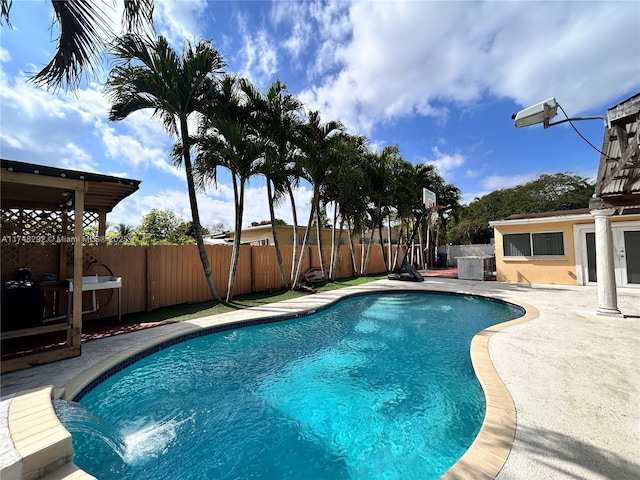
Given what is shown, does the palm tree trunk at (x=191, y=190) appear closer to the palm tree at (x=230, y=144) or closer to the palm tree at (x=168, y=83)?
the palm tree at (x=168, y=83)

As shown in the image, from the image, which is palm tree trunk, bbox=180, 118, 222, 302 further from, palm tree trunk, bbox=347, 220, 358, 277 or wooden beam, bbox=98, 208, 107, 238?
palm tree trunk, bbox=347, 220, 358, 277

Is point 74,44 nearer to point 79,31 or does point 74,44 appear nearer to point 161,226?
point 79,31

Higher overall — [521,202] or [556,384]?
[521,202]

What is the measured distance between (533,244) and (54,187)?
645 inches

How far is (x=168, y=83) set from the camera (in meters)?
7.49

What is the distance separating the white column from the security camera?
13.5 feet

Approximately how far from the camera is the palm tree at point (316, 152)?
38.3 feet

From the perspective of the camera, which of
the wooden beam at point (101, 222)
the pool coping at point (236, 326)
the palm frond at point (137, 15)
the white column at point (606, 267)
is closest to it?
the pool coping at point (236, 326)

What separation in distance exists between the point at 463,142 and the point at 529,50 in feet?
38.7

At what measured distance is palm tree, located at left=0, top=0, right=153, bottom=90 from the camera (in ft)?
9.37

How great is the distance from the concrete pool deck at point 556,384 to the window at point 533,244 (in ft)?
18.3

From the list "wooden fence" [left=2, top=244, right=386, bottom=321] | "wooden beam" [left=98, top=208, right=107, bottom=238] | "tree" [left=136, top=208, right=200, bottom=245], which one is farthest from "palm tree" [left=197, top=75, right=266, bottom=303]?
"tree" [left=136, top=208, right=200, bottom=245]

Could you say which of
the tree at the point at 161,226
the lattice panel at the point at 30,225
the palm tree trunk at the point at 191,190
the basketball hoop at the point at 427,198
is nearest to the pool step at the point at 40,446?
the lattice panel at the point at 30,225

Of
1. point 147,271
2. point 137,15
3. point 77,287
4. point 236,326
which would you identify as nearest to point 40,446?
point 77,287
